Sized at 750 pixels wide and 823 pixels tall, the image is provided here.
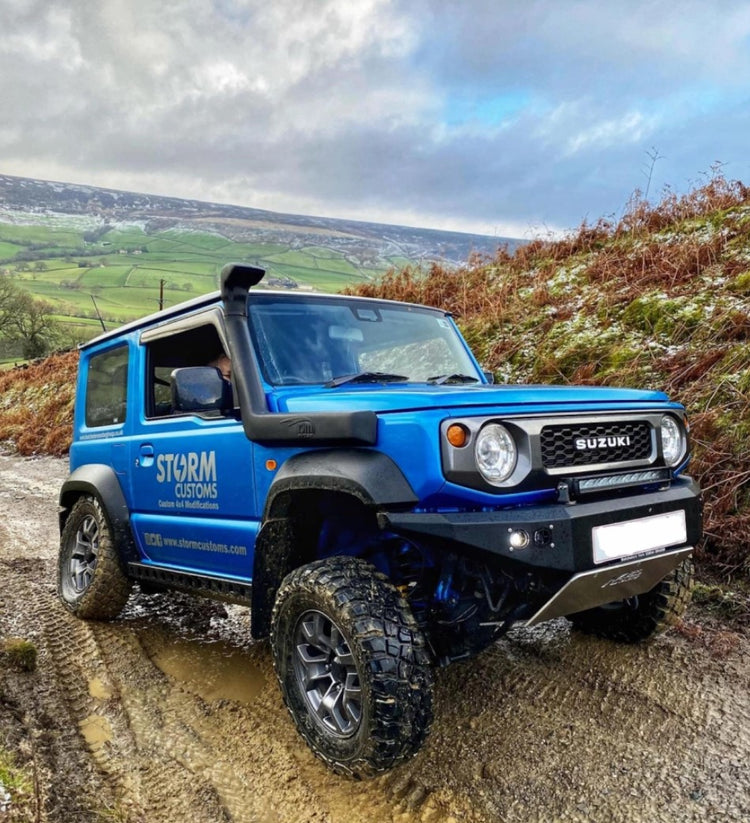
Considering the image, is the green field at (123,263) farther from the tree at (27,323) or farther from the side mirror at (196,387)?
the side mirror at (196,387)

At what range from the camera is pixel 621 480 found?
256 centimetres

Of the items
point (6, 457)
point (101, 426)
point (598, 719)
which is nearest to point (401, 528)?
point (598, 719)

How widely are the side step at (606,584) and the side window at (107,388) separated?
9.64ft

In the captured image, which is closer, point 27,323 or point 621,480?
point 621,480

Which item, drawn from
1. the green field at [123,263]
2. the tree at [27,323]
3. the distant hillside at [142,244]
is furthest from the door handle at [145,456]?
the green field at [123,263]

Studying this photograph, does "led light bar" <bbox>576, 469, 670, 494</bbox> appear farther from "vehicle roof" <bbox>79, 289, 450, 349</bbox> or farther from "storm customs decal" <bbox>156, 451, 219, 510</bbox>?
"storm customs decal" <bbox>156, 451, 219, 510</bbox>

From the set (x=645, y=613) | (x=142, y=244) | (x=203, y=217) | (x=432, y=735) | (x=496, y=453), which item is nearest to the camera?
(x=496, y=453)

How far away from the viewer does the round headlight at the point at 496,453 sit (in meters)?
2.29

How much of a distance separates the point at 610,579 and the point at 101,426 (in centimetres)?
346

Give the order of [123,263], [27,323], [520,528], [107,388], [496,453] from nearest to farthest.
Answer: [520,528] < [496,453] < [107,388] < [27,323] < [123,263]

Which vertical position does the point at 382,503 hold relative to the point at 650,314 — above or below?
below

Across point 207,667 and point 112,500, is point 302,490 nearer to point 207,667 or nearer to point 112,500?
point 207,667

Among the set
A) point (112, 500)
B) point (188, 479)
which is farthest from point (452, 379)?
point (112, 500)

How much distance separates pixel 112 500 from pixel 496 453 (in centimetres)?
Result: 269
